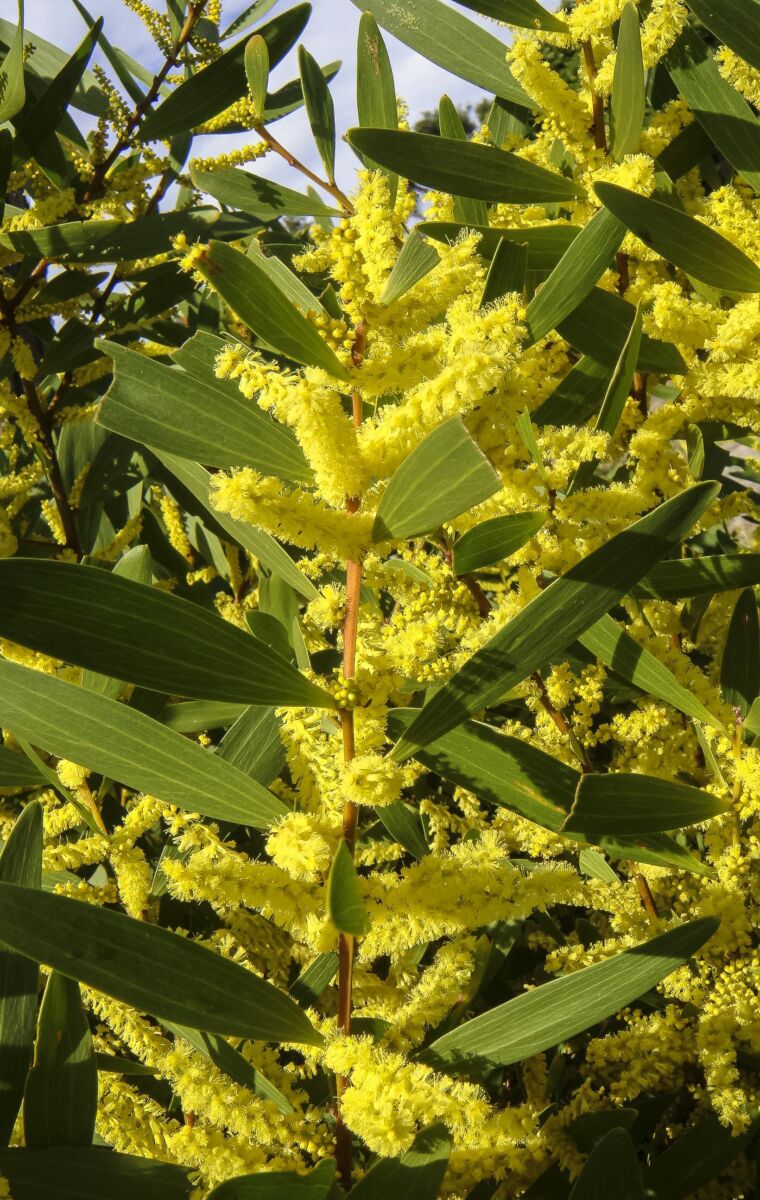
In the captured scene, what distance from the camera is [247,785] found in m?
1.16

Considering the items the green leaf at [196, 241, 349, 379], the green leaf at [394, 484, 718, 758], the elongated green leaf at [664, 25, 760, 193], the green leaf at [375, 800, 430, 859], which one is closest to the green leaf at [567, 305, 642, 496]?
the green leaf at [394, 484, 718, 758]

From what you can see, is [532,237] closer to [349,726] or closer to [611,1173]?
[349,726]

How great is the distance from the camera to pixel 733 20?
139 centimetres

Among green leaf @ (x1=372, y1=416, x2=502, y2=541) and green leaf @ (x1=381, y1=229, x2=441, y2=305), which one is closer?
green leaf @ (x1=372, y1=416, x2=502, y2=541)

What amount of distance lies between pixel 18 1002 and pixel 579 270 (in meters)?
1.31

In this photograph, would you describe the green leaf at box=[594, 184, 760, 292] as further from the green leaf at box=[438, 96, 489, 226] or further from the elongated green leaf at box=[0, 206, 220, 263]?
the elongated green leaf at box=[0, 206, 220, 263]

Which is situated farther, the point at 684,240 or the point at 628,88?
the point at 628,88

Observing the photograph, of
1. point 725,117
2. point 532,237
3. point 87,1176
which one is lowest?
point 87,1176

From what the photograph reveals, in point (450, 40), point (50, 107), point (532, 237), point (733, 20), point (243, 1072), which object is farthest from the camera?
point (50, 107)

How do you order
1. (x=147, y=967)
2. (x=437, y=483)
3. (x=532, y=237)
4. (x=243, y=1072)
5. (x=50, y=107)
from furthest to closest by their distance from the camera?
(x=50, y=107), (x=532, y=237), (x=243, y=1072), (x=147, y=967), (x=437, y=483)

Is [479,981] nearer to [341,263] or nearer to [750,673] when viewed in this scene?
[750,673]

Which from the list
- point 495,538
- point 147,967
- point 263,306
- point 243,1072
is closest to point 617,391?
point 495,538

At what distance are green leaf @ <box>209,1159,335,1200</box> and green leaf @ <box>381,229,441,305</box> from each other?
3.32 ft

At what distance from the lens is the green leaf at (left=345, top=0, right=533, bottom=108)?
1.81 metres
